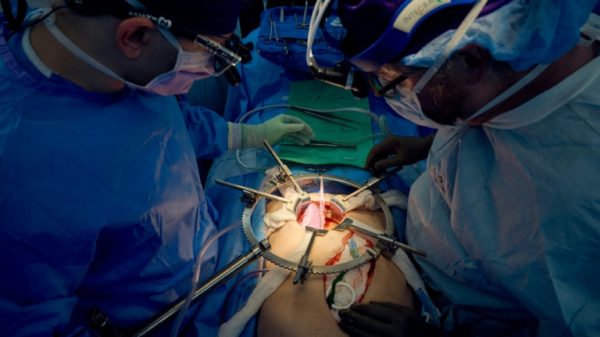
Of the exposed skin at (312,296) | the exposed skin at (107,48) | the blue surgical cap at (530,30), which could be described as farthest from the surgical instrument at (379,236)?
the exposed skin at (107,48)

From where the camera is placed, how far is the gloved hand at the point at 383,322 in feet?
4.14

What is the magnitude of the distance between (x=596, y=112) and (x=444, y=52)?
492mm

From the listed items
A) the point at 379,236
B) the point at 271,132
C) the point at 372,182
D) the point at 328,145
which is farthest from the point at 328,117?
the point at 379,236

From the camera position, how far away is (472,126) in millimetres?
1316

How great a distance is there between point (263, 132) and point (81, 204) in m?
1.12

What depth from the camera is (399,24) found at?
3.05 feet

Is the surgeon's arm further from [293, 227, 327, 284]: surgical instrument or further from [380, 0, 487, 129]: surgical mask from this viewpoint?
[380, 0, 487, 129]: surgical mask

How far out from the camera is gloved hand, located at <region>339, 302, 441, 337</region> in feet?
4.14

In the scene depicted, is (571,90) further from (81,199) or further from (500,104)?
(81,199)

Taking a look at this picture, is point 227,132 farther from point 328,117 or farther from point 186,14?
point 186,14

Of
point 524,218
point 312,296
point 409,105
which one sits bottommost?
point 312,296

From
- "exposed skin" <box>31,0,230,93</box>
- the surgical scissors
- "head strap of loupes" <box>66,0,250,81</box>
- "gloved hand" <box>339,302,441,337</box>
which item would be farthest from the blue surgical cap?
the surgical scissors

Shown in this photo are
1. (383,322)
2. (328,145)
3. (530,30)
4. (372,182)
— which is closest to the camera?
(530,30)

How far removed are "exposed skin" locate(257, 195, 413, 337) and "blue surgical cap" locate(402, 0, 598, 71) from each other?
36.4 inches
